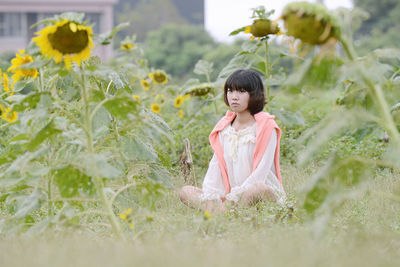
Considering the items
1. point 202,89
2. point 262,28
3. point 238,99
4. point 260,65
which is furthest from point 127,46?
point 238,99

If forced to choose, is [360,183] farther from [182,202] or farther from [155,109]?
[155,109]

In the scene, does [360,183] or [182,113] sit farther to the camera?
[182,113]

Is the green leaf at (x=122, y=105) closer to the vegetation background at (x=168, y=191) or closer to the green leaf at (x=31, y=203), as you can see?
the vegetation background at (x=168, y=191)

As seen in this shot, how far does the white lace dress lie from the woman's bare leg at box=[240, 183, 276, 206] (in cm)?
5

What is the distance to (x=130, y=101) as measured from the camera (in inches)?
88.0

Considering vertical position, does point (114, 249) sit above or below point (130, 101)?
below

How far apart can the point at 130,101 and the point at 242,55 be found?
75.7 inches

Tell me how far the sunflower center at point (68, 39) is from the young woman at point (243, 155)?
59.0 inches

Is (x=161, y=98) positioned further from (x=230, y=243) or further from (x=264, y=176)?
(x=230, y=243)

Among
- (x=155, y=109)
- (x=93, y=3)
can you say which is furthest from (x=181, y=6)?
(x=155, y=109)

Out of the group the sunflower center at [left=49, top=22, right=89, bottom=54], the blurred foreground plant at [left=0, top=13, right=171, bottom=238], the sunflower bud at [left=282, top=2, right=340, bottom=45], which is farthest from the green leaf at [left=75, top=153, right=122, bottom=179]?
the sunflower bud at [left=282, top=2, right=340, bottom=45]

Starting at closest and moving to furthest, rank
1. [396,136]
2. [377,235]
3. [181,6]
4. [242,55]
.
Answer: [396,136], [377,235], [242,55], [181,6]

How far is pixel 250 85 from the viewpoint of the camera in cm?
369

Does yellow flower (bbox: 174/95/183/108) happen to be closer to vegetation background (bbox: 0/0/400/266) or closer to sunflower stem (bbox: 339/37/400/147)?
vegetation background (bbox: 0/0/400/266)
